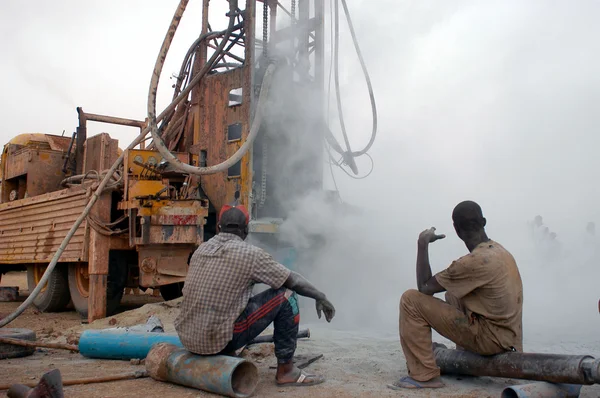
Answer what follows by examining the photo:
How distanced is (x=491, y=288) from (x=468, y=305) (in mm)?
186

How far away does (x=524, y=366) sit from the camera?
3.34 m

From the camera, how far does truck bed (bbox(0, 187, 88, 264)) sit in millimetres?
8062

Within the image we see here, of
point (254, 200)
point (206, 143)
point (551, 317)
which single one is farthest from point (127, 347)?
point (551, 317)

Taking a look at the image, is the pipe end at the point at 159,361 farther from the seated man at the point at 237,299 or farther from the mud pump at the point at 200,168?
the mud pump at the point at 200,168

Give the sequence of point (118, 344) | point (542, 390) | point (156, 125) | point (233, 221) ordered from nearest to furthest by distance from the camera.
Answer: point (542, 390), point (233, 221), point (118, 344), point (156, 125)

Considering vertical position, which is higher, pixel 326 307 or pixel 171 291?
pixel 326 307

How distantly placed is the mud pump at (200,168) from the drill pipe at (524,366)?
3.83m

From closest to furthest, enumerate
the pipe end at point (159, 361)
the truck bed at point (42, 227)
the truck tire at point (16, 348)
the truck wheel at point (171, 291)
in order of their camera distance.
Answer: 1. the pipe end at point (159, 361)
2. the truck tire at point (16, 348)
3. the truck bed at point (42, 227)
4. the truck wheel at point (171, 291)

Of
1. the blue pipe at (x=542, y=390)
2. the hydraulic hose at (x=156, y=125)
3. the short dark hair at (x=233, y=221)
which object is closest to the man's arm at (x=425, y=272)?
the blue pipe at (x=542, y=390)

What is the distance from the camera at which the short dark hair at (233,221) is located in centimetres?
370

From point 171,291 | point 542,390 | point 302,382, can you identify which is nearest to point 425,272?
point 542,390

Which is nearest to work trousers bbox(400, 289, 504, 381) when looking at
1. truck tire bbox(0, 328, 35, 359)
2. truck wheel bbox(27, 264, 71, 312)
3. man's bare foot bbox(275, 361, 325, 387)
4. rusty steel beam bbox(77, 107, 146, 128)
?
man's bare foot bbox(275, 361, 325, 387)

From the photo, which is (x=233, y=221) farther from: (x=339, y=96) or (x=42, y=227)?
(x=42, y=227)

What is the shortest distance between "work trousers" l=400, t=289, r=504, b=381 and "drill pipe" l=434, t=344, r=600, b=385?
0.22ft
